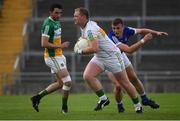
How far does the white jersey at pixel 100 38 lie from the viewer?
17.1m

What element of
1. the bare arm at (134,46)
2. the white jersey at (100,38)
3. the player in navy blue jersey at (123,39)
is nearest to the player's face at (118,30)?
the player in navy blue jersey at (123,39)

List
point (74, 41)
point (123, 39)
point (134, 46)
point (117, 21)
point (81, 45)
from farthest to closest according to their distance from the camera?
1. point (74, 41)
2. point (123, 39)
3. point (117, 21)
4. point (134, 46)
5. point (81, 45)

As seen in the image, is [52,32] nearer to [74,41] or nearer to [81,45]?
[81,45]

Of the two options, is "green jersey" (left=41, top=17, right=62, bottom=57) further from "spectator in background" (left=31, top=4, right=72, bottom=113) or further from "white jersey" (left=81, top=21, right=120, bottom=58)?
"white jersey" (left=81, top=21, right=120, bottom=58)

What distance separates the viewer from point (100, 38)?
690 inches

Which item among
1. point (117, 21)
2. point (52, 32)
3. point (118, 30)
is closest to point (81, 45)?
point (117, 21)

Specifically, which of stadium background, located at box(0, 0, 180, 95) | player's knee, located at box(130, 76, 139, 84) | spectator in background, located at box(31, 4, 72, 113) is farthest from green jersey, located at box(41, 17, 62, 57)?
stadium background, located at box(0, 0, 180, 95)

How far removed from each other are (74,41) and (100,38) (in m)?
20.3

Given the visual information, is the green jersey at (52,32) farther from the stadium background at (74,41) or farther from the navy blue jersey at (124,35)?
the stadium background at (74,41)

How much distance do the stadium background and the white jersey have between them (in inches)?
648

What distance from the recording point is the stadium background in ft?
114

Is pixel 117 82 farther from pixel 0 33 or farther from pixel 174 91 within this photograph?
pixel 0 33

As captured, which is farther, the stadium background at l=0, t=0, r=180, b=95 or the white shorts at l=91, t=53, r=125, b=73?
the stadium background at l=0, t=0, r=180, b=95

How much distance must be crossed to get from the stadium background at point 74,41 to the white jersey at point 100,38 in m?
16.5
